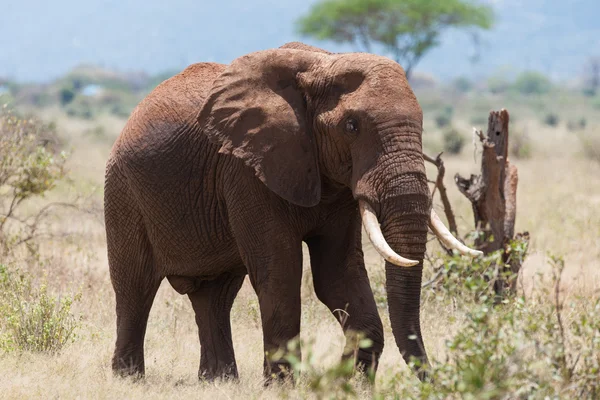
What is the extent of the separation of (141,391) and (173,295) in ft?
9.18

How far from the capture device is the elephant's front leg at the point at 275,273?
6.16 m

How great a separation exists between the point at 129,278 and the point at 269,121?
178 cm

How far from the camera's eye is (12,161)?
1040cm

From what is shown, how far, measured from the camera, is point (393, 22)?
38.8m

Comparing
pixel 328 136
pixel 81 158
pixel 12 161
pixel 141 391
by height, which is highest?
pixel 81 158

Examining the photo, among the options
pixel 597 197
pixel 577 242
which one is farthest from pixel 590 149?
pixel 577 242

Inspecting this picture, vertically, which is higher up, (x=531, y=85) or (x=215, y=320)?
(x=531, y=85)

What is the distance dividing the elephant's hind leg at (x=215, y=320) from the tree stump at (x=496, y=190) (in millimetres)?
2428

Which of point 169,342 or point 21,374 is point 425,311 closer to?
point 169,342

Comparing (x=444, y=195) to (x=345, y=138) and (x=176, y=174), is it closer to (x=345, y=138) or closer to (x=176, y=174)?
(x=176, y=174)

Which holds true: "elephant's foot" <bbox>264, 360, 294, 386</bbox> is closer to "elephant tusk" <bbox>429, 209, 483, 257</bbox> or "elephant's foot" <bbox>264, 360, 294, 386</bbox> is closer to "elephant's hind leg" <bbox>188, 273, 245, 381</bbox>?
"elephant's hind leg" <bbox>188, 273, 245, 381</bbox>

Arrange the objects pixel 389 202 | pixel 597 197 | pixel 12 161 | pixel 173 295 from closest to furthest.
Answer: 1. pixel 389 202
2. pixel 173 295
3. pixel 12 161
4. pixel 597 197

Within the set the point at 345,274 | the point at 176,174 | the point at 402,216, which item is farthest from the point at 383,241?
the point at 176,174

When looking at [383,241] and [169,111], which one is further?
[169,111]
